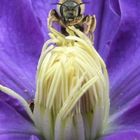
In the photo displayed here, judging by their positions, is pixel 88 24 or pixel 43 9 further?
pixel 43 9

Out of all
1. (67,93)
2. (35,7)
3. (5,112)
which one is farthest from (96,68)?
(35,7)

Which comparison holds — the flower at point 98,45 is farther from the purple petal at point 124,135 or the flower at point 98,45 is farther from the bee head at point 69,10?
the bee head at point 69,10

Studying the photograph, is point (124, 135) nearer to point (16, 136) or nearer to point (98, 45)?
point (16, 136)

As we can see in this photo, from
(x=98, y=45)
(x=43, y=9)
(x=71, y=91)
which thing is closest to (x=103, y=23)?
(x=98, y=45)

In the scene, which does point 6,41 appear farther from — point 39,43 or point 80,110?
point 80,110

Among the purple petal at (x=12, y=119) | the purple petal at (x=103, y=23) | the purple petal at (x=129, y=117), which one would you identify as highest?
the purple petal at (x=103, y=23)

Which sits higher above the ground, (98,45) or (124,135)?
(98,45)

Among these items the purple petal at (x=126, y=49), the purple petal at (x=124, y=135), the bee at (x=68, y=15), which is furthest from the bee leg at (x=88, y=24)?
the purple petal at (x=124, y=135)
